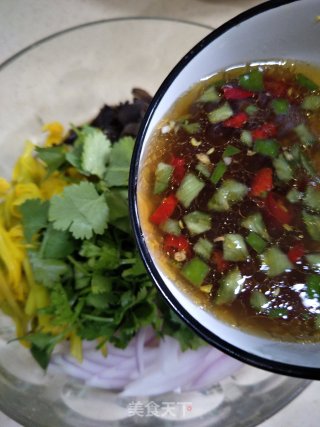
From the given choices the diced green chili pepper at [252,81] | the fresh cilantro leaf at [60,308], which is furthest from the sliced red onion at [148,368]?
the diced green chili pepper at [252,81]

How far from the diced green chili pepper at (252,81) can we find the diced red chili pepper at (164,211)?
28 centimetres

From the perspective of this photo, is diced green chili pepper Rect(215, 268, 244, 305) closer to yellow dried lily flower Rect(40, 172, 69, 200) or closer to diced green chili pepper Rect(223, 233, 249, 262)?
diced green chili pepper Rect(223, 233, 249, 262)

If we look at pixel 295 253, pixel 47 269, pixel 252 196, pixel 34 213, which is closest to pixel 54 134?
pixel 34 213

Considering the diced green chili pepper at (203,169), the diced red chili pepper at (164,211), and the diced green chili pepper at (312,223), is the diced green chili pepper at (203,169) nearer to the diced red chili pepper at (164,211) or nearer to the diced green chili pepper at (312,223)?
the diced red chili pepper at (164,211)

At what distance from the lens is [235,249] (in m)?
0.96

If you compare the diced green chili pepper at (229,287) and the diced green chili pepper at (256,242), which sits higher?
the diced green chili pepper at (256,242)

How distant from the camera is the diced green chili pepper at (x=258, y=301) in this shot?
945 mm

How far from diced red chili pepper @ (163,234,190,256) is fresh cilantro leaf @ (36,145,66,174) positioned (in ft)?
1.68

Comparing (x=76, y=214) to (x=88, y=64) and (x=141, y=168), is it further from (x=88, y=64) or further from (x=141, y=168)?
A: (x=88, y=64)

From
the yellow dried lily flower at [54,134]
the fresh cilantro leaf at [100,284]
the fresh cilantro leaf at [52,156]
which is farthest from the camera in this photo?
the yellow dried lily flower at [54,134]

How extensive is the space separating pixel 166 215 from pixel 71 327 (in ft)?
1.72

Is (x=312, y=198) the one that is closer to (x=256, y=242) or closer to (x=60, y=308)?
(x=256, y=242)

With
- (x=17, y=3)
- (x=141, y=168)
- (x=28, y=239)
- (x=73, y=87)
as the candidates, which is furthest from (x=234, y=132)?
(x=17, y=3)

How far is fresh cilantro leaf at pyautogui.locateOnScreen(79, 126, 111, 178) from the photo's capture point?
1.32 m
